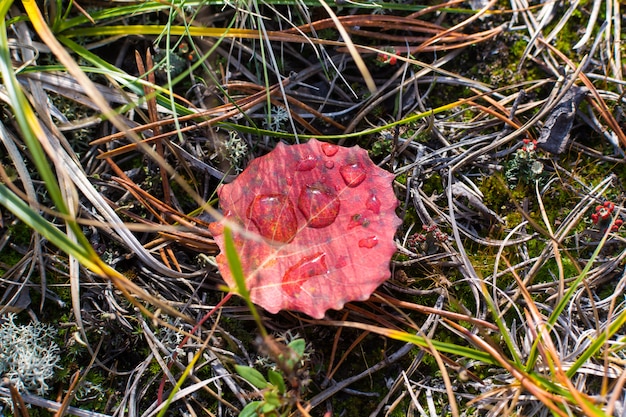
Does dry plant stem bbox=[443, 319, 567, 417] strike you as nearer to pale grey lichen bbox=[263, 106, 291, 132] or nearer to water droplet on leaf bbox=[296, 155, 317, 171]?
water droplet on leaf bbox=[296, 155, 317, 171]

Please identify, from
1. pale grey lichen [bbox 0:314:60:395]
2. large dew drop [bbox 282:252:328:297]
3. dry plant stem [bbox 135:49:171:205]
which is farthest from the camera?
dry plant stem [bbox 135:49:171:205]

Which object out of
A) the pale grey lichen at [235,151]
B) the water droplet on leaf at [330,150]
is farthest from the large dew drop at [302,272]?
the pale grey lichen at [235,151]

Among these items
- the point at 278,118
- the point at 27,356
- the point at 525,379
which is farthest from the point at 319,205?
the point at 27,356

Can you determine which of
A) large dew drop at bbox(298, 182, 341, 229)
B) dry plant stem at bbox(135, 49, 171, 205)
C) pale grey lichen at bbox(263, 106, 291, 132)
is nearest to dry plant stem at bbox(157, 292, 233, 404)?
large dew drop at bbox(298, 182, 341, 229)

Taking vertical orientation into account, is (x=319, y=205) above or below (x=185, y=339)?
above

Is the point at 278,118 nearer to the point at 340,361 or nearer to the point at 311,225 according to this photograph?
the point at 311,225

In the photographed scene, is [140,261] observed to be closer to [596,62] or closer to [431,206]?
[431,206]

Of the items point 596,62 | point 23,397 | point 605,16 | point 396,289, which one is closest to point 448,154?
point 396,289
